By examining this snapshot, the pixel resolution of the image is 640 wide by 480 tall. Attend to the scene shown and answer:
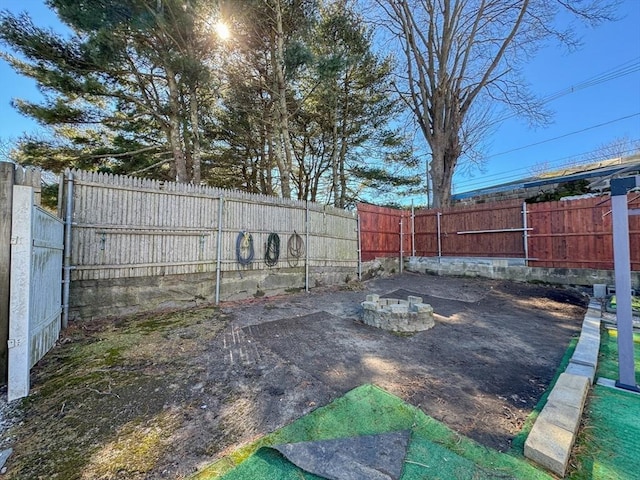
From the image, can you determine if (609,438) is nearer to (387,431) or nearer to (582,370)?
(582,370)

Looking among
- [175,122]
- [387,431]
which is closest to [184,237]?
[175,122]

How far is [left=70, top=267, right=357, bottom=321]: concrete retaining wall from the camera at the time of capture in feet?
13.1

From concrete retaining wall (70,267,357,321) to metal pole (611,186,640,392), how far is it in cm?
546

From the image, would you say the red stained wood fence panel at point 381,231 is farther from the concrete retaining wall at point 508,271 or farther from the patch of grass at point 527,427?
the patch of grass at point 527,427

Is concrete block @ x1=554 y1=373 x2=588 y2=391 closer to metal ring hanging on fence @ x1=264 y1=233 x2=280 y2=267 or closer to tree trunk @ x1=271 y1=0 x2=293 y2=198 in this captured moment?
metal ring hanging on fence @ x1=264 y1=233 x2=280 y2=267

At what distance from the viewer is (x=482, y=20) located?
1112 cm

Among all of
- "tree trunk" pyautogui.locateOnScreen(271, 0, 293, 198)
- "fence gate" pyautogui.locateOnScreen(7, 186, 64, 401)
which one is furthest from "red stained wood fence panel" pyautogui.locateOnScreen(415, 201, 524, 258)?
"fence gate" pyautogui.locateOnScreen(7, 186, 64, 401)

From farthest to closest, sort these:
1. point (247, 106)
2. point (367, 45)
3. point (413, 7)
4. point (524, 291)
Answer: point (413, 7) < point (367, 45) < point (247, 106) < point (524, 291)

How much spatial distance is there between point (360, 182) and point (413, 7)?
7.41 meters

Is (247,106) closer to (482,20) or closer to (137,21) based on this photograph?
(137,21)

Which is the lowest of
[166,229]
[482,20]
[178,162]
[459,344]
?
[459,344]

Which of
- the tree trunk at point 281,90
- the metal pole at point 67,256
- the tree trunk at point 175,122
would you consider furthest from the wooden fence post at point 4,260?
the tree trunk at point 281,90

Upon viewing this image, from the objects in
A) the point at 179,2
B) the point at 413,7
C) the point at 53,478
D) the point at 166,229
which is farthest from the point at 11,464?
the point at 413,7

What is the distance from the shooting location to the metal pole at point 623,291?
2393 mm
